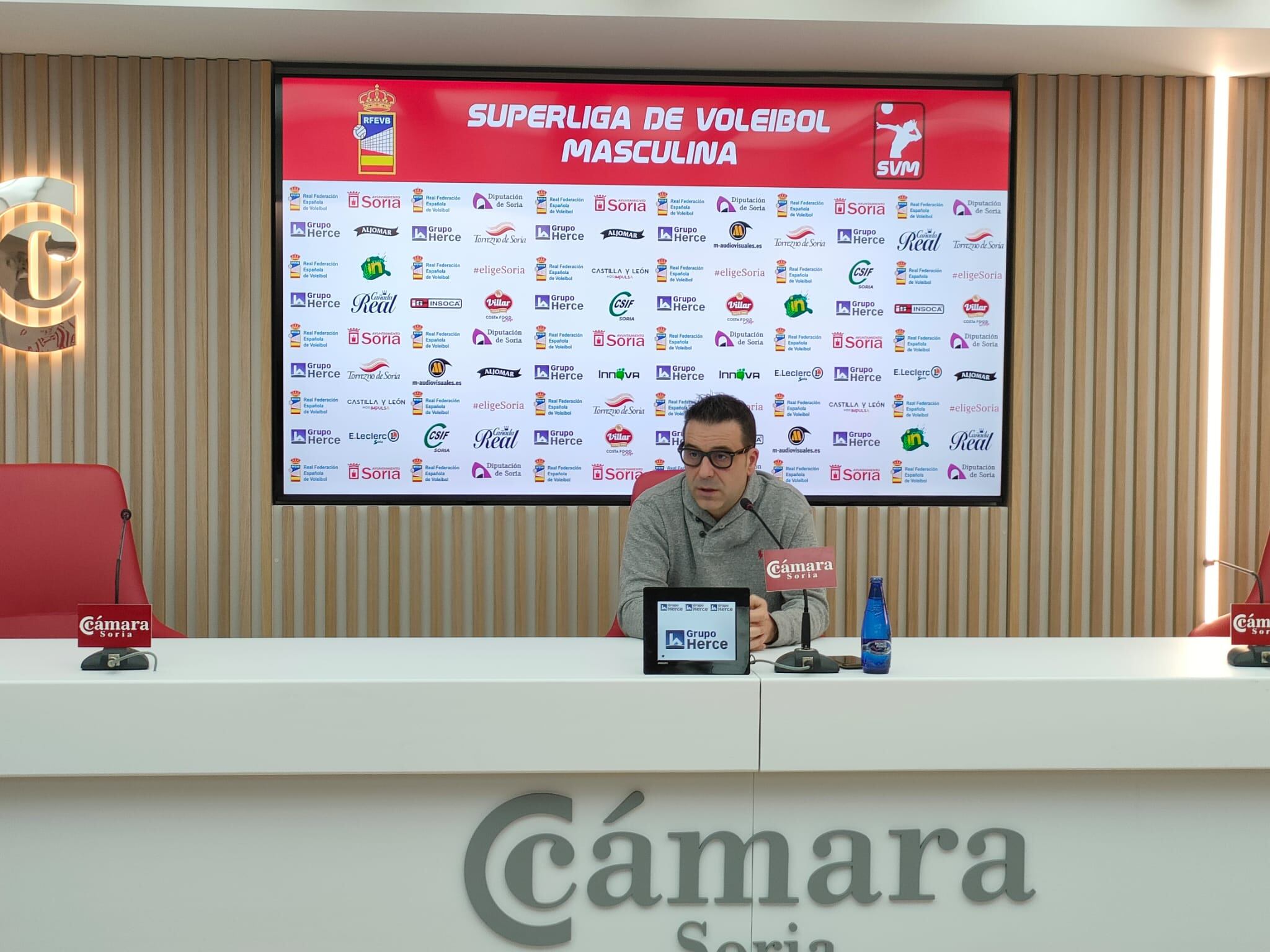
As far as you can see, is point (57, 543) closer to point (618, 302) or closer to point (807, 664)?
point (618, 302)

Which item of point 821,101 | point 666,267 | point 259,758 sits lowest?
point 259,758

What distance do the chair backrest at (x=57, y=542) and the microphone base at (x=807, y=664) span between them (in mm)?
2108

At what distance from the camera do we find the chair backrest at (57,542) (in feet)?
10.1

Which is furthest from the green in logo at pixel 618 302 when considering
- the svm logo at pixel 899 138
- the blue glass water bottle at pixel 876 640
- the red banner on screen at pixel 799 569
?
the blue glass water bottle at pixel 876 640

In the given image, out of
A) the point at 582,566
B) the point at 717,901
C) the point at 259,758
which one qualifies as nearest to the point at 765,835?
the point at 717,901

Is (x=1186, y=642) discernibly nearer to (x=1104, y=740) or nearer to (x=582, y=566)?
(x=1104, y=740)

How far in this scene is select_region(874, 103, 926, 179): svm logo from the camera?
380 cm

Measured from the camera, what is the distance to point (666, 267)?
379cm

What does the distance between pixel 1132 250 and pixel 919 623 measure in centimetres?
162

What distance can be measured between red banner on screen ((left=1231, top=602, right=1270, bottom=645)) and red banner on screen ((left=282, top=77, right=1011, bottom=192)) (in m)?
2.24

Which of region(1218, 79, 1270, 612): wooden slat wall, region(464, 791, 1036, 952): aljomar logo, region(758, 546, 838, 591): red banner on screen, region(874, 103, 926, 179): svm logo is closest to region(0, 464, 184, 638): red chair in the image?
region(464, 791, 1036, 952): aljomar logo

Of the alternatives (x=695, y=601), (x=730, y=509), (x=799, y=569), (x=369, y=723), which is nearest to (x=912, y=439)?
(x=730, y=509)

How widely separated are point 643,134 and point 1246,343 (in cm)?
242

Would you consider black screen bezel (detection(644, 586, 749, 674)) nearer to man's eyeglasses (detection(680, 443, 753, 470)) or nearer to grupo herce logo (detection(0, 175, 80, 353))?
man's eyeglasses (detection(680, 443, 753, 470))
